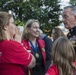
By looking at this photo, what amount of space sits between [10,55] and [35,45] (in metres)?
1.39

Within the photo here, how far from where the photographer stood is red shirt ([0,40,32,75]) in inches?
A: 134

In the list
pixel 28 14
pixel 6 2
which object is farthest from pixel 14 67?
pixel 6 2

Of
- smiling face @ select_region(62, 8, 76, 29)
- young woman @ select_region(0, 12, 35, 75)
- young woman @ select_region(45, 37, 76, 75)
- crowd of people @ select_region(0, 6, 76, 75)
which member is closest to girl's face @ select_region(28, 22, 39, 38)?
smiling face @ select_region(62, 8, 76, 29)

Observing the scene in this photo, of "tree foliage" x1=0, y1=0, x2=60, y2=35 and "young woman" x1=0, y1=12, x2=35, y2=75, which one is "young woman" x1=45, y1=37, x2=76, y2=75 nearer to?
"young woman" x1=0, y1=12, x2=35, y2=75

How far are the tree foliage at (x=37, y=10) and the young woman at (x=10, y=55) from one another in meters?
27.3

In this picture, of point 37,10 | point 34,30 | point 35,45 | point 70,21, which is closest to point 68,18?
point 70,21

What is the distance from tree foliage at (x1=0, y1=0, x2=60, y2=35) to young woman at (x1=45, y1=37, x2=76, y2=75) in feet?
90.2

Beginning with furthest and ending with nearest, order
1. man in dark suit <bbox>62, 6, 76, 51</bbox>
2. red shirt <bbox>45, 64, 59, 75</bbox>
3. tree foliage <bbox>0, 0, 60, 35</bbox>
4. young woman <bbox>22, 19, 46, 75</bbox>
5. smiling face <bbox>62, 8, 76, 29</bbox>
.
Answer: tree foliage <bbox>0, 0, 60, 35</bbox>
young woman <bbox>22, 19, 46, 75</bbox>
smiling face <bbox>62, 8, 76, 29</bbox>
man in dark suit <bbox>62, 6, 76, 51</bbox>
red shirt <bbox>45, 64, 59, 75</bbox>

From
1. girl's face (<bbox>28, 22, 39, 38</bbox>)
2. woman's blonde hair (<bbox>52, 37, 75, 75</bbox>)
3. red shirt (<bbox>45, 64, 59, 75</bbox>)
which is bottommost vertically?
red shirt (<bbox>45, 64, 59, 75</bbox>)

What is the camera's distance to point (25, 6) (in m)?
33.7

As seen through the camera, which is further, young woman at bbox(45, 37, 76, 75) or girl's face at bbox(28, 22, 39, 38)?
girl's face at bbox(28, 22, 39, 38)

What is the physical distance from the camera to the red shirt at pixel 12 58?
11.2 ft

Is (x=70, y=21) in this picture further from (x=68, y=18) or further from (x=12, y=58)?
(x=12, y=58)

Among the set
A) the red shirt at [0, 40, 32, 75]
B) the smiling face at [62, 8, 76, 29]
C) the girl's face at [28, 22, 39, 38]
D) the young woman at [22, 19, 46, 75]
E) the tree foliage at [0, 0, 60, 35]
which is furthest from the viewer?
the tree foliage at [0, 0, 60, 35]
